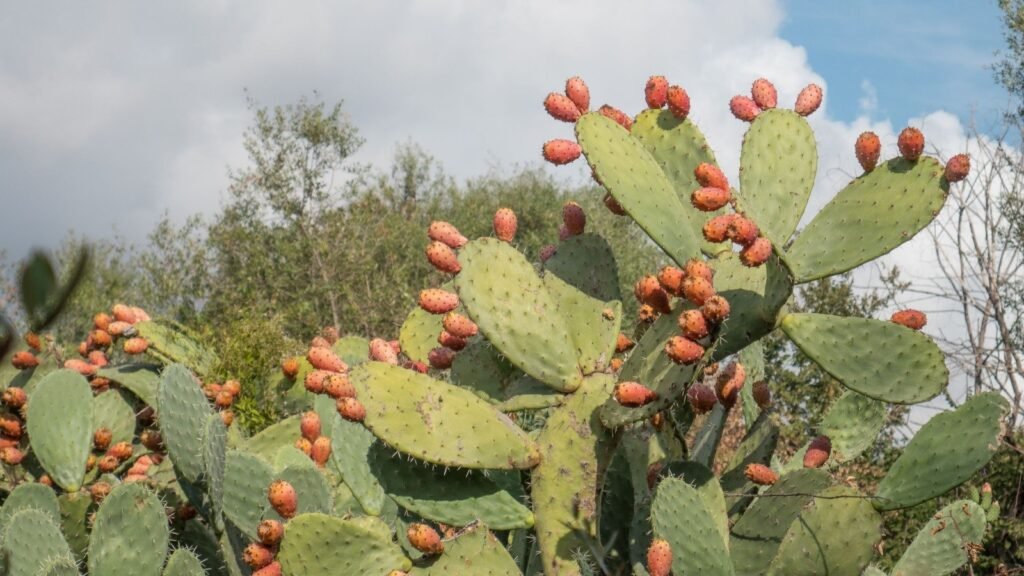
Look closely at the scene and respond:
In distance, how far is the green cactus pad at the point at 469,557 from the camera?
284 cm

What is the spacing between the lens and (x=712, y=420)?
3746mm

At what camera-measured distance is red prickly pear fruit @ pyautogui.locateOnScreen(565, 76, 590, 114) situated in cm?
309

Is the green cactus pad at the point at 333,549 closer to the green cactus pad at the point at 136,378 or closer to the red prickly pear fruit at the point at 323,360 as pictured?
the red prickly pear fruit at the point at 323,360

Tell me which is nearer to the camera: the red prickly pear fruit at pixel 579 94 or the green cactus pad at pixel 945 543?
the red prickly pear fruit at pixel 579 94

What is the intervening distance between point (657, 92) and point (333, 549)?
1429 mm

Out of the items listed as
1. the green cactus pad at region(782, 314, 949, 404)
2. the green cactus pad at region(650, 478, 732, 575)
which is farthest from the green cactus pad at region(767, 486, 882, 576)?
the green cactus pad at region(782, 314, 949, 404)

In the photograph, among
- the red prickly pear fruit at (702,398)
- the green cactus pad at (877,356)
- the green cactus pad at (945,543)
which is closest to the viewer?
the green cactus pad at (877,356)

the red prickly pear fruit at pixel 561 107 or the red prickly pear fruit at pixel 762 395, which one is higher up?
the red prickly pear fruit at pixel 561 107

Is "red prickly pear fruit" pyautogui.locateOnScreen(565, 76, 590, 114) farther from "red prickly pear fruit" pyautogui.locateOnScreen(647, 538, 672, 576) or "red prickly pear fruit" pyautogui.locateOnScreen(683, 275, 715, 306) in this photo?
"red prickly pear fruit" pyautogui.locateOnScreen(647, 538, 672, 576)

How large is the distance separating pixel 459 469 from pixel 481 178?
24.4m

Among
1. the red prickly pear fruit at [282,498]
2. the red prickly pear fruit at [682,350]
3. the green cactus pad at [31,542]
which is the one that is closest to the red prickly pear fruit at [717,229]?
the red prickly pear fruit at [682,350]

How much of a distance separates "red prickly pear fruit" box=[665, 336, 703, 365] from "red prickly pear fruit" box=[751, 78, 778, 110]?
94 centimetres

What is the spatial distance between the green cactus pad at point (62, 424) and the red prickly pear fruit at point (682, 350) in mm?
3224

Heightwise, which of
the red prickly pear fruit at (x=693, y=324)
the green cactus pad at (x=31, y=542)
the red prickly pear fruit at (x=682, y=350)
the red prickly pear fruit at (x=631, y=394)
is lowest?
the green cactus pad at (x=31, y=542)
